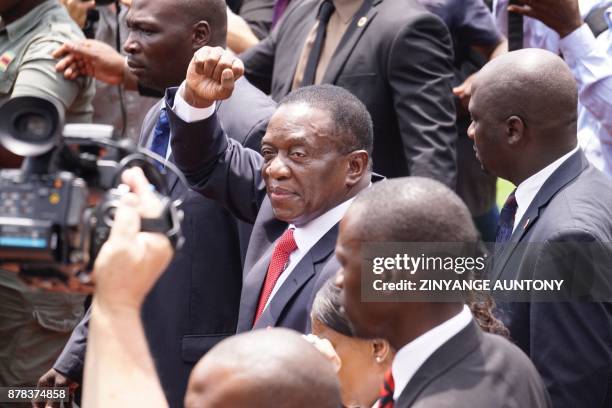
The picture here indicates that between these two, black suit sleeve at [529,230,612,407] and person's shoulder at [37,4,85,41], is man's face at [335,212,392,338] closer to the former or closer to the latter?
black suit sleeve at [529,230,612,407]

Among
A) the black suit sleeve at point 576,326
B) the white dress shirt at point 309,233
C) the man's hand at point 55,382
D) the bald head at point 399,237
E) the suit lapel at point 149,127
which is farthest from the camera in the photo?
the suit lapel at point 149,127

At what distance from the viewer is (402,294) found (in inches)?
124

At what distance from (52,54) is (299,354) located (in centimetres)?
352

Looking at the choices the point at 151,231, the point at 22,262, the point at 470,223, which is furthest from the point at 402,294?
the point at 22,262

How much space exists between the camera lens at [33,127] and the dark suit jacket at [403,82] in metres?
2.60

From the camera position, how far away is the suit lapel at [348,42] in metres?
5.48

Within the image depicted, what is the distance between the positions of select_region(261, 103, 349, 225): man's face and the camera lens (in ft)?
4.75

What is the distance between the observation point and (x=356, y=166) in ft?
14.1

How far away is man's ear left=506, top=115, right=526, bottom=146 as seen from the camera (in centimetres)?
438

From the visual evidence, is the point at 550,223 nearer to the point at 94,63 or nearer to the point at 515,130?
the point at 515,130

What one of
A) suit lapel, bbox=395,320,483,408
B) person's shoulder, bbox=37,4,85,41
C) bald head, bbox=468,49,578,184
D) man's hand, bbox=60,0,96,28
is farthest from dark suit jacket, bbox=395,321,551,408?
man's hand, bbox=60,0,96,28

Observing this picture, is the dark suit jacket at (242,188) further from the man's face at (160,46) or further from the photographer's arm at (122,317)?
the photographer's arm at (122,317)

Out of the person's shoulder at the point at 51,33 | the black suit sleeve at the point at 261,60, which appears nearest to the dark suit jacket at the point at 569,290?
the black suit sleeve at the point at 261,60

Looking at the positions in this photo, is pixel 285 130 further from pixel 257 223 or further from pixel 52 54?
pixel 52 54
